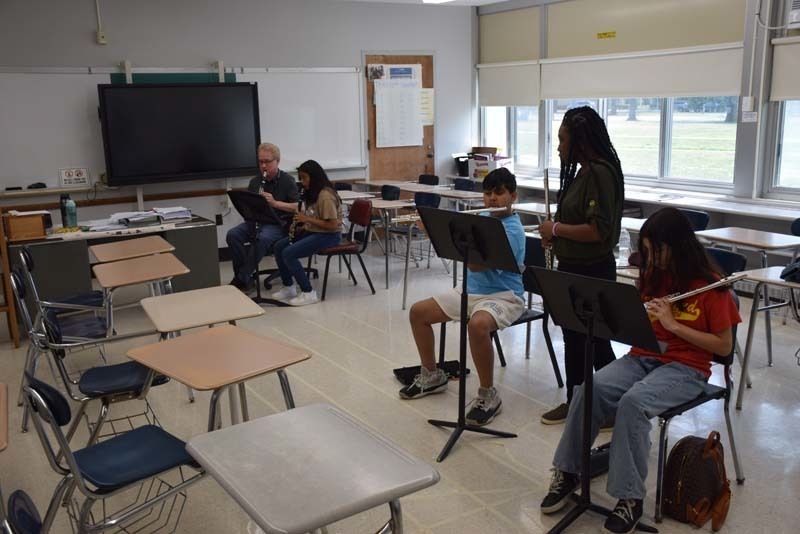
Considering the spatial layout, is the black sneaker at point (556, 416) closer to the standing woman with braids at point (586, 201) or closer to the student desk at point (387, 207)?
the standing woman with braids at point (586, 201)

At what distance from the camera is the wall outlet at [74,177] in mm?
6648

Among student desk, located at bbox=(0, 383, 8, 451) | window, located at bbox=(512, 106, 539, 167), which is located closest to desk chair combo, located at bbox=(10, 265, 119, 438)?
student desk, located at bbox=(0, 383, 8, 451)

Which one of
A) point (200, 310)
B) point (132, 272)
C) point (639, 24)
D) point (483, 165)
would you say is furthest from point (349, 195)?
point (200, 310)

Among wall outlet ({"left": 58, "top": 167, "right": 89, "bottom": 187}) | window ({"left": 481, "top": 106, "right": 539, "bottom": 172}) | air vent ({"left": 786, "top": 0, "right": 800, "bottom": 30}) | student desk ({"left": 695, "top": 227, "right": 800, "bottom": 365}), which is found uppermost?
air vent ({"left": 786, "top": 0, "right": 800, "bottom": 30})

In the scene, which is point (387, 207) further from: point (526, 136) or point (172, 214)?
point (526, 136)

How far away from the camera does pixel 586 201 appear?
3.18m

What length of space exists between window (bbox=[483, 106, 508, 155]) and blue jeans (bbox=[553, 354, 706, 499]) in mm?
6286

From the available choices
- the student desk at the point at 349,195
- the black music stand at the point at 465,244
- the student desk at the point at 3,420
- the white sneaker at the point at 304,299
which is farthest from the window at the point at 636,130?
the student desk at the point at 3,420

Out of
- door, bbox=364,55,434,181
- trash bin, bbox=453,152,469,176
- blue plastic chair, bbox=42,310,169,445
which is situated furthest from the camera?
trash bin, bbox=453,152,469,176

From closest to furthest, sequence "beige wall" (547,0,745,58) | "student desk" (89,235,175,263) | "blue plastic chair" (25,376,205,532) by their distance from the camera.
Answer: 1. "blue plastic chair" (25,376,205,532)
2. "student desk" (89,235,175,263)
3. "beige wall" (547,0,745,58)

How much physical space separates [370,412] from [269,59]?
4.88m

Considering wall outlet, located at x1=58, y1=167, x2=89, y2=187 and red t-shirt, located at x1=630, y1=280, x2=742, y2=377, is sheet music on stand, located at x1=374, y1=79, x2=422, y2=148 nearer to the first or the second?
wall outlet, located at x1=58, y1=167, x2=89, y2=187

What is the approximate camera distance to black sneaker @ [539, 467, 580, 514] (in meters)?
2.75

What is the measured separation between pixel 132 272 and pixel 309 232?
221 cm
